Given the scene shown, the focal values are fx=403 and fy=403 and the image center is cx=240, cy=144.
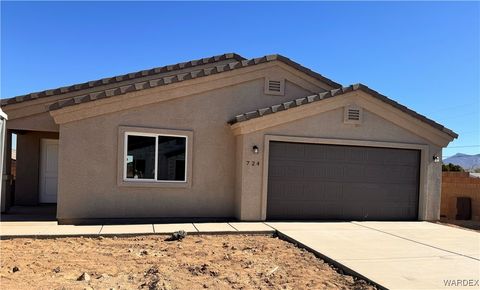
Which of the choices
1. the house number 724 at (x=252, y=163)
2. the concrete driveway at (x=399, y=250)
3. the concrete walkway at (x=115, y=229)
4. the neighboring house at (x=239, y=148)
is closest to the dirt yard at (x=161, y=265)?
the concrete walkway at (x=115, y=229)

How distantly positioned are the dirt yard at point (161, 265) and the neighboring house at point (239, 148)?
2195 millimetres

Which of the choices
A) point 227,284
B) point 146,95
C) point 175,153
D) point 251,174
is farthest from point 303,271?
point 146,95

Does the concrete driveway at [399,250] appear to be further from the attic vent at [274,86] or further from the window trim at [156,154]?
the attic vent at [274,86]

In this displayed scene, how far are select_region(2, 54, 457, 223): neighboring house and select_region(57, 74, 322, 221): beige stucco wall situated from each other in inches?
1.1

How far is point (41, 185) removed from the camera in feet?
46.4

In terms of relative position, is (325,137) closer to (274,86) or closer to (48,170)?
(274,86)

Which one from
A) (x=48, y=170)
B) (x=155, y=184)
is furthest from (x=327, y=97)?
(x=48, y=170)

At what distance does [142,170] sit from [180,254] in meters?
3.95

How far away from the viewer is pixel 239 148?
11.6 metres

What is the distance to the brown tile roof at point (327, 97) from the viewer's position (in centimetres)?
1117

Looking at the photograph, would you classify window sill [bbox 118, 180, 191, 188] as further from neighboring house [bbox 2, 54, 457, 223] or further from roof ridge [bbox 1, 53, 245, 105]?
→ roof ridge [bbox 1, 53, 245, 105]

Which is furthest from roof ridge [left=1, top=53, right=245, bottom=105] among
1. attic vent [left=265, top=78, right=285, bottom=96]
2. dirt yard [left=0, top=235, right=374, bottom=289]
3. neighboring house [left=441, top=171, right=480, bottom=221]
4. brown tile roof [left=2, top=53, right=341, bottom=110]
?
neighboring house [left=441, top=171, right=480, bottom=221]

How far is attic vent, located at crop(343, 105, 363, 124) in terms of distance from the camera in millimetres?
12031

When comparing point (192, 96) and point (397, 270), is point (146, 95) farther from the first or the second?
point (397, 270)
